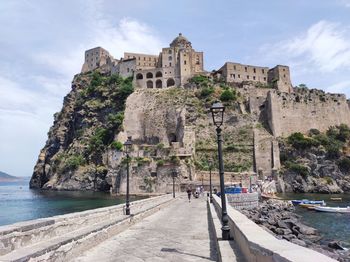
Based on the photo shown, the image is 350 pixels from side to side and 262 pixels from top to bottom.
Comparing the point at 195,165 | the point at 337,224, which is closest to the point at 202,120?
the point at 195,165

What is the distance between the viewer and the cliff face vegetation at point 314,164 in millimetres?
53812

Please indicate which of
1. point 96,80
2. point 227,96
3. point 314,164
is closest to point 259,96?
point 227,96

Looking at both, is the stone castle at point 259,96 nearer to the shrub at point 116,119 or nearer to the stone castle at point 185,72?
the stone castle at point 185,72

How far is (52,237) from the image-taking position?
315 inches

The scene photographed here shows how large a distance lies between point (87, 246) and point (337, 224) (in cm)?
2361

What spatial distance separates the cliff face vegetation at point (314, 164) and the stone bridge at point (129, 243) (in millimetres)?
44996

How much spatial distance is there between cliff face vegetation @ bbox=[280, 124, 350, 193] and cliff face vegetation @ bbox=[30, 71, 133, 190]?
2836 centimetres

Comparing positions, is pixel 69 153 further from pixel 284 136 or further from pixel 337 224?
pixel 337 224

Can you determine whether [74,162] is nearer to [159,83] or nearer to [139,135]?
[139,135]

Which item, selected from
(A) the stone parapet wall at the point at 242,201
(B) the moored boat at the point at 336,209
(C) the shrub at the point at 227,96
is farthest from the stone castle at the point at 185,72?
(A) the stone parapet wall at the point at 242,201

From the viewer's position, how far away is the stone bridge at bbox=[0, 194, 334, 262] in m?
4.86

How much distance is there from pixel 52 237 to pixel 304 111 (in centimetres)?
6209

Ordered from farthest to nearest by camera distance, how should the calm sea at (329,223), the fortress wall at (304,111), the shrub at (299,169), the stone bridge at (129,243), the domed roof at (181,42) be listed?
the domed roof at (181,42), the fortress wall at (304,111), the shrub at (299,169), the calm sea at (329,223), the stone bridge at (129,243)

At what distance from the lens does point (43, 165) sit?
83.8 metres
